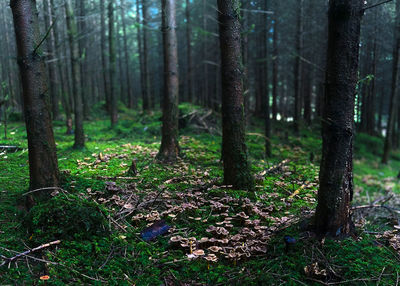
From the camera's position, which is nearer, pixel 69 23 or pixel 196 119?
pixel 69 23

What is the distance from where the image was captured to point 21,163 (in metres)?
7.97

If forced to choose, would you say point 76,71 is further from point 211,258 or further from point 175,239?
point 211,258

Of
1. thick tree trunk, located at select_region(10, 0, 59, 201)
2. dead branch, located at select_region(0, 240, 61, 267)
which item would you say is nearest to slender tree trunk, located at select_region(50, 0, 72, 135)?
thick tree trunk, located at select_region(10, 0, 59, 201)

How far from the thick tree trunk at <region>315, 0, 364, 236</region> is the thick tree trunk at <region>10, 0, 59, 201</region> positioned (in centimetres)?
419

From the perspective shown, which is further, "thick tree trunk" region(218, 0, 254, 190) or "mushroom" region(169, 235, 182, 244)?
"thick tree trunk" region(218, 0, 254, 190)

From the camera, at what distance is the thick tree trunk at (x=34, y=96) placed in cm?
446

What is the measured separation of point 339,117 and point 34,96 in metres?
4.47

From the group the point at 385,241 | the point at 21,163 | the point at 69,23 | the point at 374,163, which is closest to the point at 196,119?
the point at 69,23

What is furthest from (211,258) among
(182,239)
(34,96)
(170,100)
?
(170,100)

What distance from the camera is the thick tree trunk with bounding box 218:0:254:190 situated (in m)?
5.56

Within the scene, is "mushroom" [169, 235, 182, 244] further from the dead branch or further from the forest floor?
the dead branch

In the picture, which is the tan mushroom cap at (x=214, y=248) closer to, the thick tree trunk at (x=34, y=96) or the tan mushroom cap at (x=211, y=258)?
the tan mushroom cap at (x=211, y=258)

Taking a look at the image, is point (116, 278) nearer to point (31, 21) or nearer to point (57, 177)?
point (57, 177)

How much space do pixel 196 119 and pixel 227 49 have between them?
1027cm
